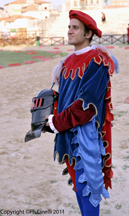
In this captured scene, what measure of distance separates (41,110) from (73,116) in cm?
29

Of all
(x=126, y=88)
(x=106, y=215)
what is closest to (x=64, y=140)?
(x=106, y=215)

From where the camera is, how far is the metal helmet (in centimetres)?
202

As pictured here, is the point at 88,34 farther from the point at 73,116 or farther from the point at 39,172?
the point at 39,172

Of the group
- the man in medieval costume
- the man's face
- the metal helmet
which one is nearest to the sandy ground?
the man in medieval costume

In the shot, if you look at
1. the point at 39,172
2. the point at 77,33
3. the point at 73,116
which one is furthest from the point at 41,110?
the point at 39,172

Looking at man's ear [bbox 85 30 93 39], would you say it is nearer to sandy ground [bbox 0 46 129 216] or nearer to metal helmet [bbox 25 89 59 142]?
metal helmet [bbox 25 89 59 142]

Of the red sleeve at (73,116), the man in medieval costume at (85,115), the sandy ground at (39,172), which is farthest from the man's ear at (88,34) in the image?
the sandy ground at (39,172)

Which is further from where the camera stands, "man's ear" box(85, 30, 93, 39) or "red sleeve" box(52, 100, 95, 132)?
"man's ear" box(85, 30, 93, 39)

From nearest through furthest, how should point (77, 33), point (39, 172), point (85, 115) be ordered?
point (85, 115)
point (77, 33)
point (39, 172)

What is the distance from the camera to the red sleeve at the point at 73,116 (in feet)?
6.13

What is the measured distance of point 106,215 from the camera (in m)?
2.78

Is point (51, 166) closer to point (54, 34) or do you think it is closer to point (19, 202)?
point (19, 202)

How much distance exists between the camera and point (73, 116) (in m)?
1.88

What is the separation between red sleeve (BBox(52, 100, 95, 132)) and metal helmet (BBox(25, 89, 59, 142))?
5.6 inches
